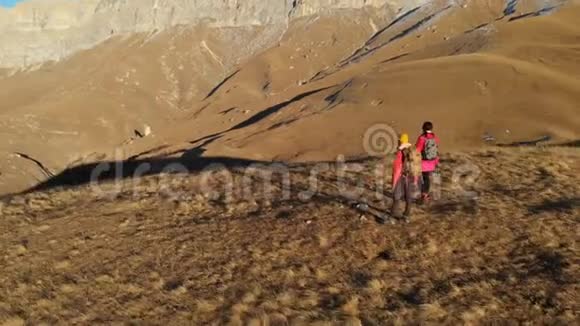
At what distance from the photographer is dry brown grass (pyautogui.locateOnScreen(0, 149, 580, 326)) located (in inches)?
377

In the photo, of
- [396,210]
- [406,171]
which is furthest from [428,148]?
[396,210]

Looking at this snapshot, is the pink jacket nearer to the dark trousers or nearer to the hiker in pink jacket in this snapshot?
the hiker in pink jacket

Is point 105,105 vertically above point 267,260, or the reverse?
point 105,105

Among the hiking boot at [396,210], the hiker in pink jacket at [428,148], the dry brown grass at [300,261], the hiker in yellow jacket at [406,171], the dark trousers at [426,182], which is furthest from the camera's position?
the dark trousers at [426,182]

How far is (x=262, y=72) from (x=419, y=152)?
163981mm

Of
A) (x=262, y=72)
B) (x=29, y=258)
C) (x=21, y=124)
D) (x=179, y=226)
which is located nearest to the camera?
(x=29, y=258)

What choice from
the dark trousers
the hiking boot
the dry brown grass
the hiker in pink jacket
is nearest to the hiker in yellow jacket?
the hiking boot

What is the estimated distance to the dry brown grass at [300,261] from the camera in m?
9.58

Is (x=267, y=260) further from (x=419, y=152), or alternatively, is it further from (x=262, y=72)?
(x=262, y=72)

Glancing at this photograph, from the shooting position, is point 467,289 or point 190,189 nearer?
point 467,289

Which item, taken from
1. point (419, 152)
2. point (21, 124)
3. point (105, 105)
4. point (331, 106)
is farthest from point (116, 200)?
point (105, 105)

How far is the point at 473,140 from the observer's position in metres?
39.3

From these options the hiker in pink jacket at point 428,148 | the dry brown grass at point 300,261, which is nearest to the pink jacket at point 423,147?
the hiker in pink jacket at point 428,148

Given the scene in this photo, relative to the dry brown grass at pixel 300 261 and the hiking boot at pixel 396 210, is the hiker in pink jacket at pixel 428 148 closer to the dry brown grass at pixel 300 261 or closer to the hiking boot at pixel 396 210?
the dry brown grass at pixel 300 261
